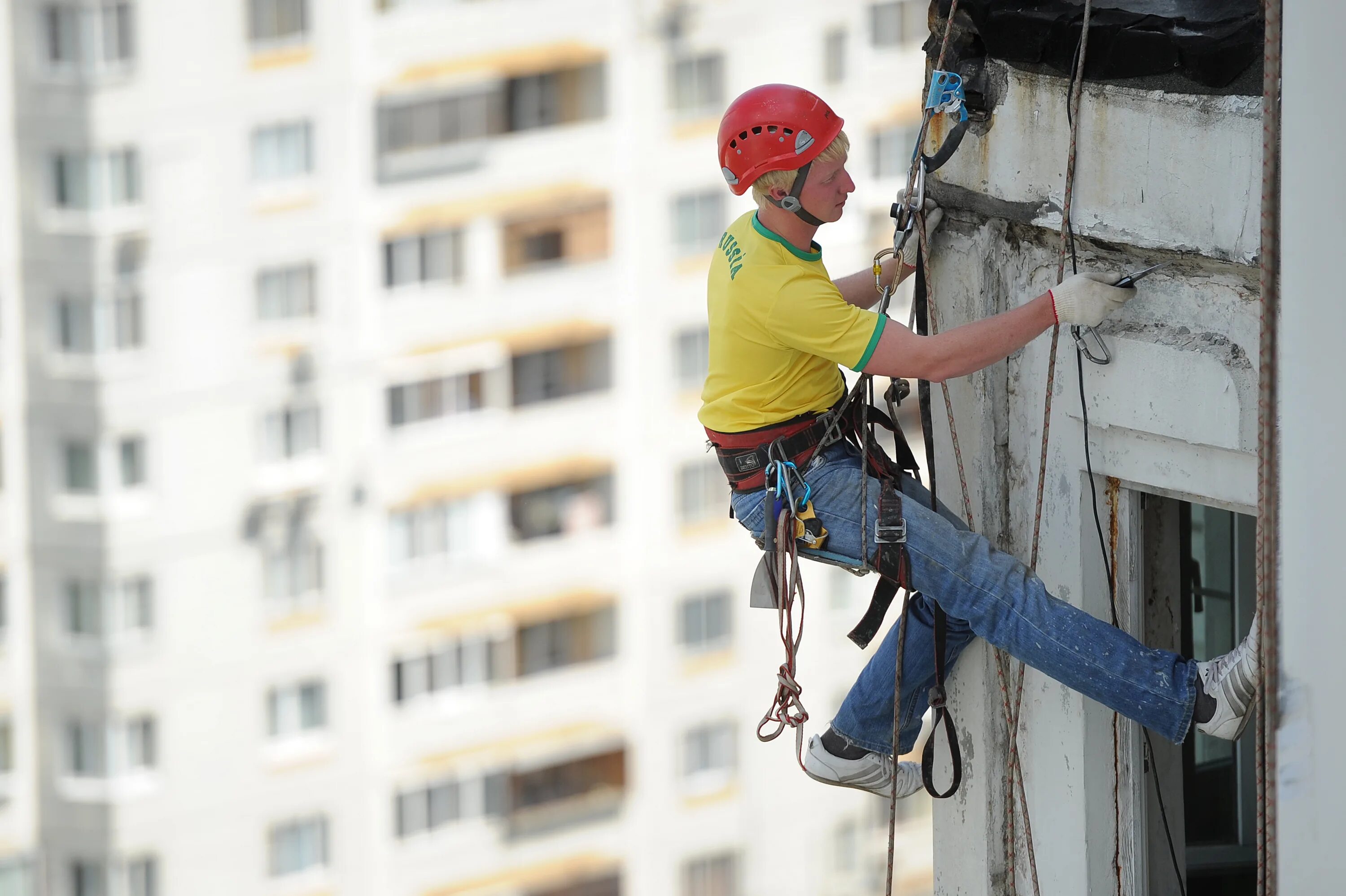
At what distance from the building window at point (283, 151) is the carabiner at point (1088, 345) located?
87.5 ft

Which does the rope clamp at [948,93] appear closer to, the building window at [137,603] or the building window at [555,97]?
the building window at [137,603]

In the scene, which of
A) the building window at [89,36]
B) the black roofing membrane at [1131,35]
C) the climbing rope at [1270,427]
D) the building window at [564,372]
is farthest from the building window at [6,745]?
the climbing rope at [1270,427]

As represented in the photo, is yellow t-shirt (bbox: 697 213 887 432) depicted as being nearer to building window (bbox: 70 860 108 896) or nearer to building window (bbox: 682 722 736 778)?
building window (bbox: 70 860 108 896)

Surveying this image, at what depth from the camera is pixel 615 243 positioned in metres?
34.1

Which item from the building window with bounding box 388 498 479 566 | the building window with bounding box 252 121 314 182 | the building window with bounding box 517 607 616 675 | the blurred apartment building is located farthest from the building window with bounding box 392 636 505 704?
the building window with bounding box 252 121 314 182

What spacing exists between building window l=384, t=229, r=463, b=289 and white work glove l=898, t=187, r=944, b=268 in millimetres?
26823

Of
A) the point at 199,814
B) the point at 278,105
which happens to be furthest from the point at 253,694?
the point at 278,105

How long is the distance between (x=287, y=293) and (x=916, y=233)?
26583mm

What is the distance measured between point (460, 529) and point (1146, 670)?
94.0 ft

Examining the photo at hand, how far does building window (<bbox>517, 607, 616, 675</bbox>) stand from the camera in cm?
3519

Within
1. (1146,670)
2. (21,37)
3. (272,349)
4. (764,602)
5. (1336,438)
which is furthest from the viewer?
(272,349)

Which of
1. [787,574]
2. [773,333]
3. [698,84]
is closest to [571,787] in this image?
[698,84]

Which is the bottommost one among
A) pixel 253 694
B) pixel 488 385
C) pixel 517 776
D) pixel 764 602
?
pixel 517 776

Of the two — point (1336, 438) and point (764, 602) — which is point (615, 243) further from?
point (1336, 438)
